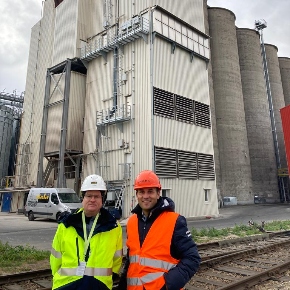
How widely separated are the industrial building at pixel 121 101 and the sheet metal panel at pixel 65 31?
114mm

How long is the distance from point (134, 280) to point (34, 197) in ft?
58.8

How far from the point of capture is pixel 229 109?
126 ft

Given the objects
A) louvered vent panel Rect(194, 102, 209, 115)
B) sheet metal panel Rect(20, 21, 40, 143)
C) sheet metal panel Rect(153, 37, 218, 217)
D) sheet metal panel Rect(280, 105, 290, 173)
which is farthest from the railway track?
→ sheet metal panel Rect(20, 21, 40, 143)

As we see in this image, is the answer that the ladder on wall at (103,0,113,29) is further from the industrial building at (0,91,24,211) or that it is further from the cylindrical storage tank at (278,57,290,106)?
the cylindrical storage tank at (278,57,290,106)

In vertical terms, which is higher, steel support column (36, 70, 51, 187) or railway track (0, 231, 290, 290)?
steel support column (36, 70, 51, 187)

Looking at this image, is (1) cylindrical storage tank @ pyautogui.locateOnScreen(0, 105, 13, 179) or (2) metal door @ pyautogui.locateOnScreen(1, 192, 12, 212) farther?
(1) cylindrical storage tank @ pyautogui.locateOnScreen(0, 105, 13, 179)

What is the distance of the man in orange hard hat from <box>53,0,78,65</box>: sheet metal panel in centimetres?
2413

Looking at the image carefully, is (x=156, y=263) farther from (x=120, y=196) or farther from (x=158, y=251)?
(x=120, y=196)

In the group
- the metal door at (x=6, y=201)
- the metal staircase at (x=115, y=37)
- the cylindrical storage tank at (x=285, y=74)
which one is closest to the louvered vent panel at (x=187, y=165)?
the metal staircase at (x=115, y=37)

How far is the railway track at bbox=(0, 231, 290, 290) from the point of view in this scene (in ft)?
17.4

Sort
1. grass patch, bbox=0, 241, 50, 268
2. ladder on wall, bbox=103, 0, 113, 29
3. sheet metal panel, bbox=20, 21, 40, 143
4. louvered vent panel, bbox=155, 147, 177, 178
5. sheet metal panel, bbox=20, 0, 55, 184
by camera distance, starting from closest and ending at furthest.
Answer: grass patch, bbox=0, 241, 50, 268 < louvered vent panel, bbox=155, 147, 177, 178 < ladder on wall, bbox=103, 0, 113, 29 < sheet metal panel, bbox=20, 0, 55, 184 < sheet metal panel, bbox=20, 21, 40, 143

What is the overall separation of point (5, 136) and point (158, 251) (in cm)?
3955

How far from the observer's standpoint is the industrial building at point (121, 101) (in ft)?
62.8

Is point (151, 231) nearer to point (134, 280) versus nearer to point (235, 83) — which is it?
point (134, 280)
